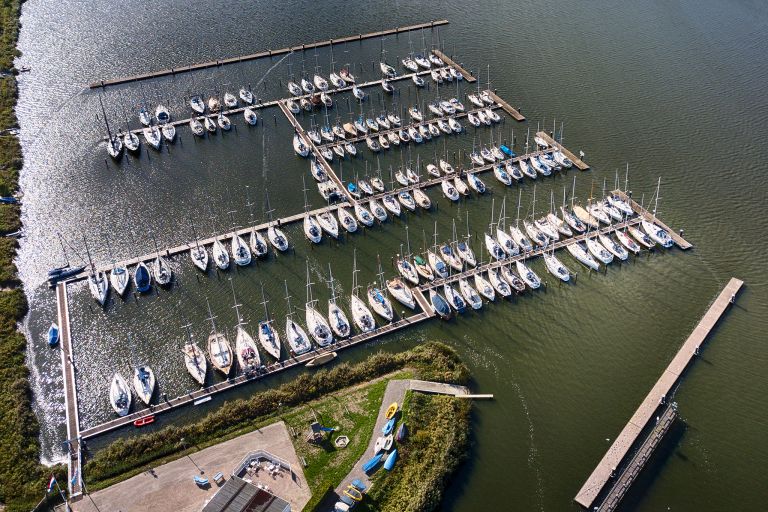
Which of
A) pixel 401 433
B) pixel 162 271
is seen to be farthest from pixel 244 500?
pixel 162 271

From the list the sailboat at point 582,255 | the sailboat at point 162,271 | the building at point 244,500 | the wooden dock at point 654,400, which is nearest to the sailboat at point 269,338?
the sailboat at point 162,271

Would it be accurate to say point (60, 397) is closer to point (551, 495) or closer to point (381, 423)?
point (381, 423)

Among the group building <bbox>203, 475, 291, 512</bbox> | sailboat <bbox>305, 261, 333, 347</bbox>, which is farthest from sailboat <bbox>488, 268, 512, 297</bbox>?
building <bbox>203, 475, 291, 512</bbox>

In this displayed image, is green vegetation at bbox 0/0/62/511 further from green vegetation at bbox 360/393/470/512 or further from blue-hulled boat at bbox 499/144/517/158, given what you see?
blue-hulled boat at bbox 499/144/517/158

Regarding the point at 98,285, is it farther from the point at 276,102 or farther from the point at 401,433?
the point at 276,102

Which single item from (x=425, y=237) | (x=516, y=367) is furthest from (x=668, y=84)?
(x=516, y=367)

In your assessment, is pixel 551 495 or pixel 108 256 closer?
pixel 551 495

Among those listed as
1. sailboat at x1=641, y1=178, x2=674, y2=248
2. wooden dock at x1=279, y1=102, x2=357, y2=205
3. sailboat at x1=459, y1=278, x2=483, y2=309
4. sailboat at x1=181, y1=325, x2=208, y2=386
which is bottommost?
sailboat at x1=181, y1=325, x2=208, y2=386
